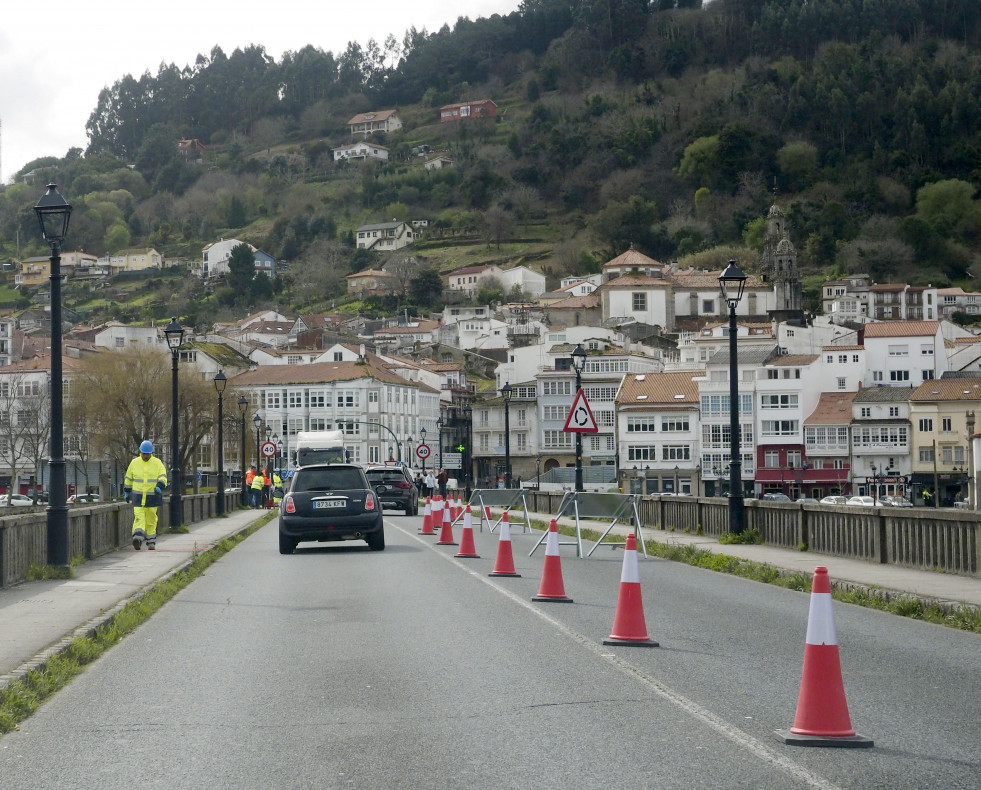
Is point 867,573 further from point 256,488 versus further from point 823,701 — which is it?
point 256,488

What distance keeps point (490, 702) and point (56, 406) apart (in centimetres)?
1084

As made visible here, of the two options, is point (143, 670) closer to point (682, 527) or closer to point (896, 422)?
point (682, 527)

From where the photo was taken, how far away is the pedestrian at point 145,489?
21.8 meters

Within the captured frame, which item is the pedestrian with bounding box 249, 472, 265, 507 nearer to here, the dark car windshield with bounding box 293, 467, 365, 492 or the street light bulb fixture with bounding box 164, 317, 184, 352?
the street light bulb fixture with bounding box 164, 317, 184, 352

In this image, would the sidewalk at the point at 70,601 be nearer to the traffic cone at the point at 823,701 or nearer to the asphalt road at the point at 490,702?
the asphalt road at the point at 490,702

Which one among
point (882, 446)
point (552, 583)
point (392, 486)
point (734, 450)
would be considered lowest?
point (552, 583)

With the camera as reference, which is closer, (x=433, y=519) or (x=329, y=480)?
(x=329, y=480)

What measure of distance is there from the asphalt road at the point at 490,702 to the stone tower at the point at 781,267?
438ft

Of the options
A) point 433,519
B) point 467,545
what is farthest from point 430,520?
point 467,545

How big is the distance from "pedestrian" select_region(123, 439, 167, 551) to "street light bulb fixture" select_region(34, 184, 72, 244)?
4.12 m

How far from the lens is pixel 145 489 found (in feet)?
72.1

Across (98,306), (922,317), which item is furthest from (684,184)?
(98,306)

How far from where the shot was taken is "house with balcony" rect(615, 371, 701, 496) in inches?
4272

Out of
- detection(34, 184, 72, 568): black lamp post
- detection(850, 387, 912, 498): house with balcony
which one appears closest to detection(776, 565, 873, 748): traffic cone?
detection(34, 184, 72, 568): black lamp post
